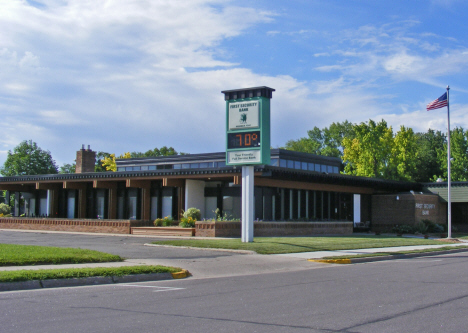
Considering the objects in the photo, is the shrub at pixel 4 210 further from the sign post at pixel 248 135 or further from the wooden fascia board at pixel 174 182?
the sign post at pixel 248 135

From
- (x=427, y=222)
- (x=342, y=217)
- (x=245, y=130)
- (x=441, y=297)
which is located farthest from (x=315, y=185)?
(x=441, y=297)

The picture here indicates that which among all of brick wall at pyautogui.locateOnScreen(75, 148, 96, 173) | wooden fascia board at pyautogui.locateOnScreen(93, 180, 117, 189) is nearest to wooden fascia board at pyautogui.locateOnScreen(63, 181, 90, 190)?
wooden fascia board at pyautogui.locateOnScreen(93, 180, 117, 189)

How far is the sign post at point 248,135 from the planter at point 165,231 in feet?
23.5

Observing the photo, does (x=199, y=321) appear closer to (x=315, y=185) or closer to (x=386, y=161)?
(x=315, y=185)

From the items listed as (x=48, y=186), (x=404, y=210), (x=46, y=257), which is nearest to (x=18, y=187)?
(x=48, y=186)

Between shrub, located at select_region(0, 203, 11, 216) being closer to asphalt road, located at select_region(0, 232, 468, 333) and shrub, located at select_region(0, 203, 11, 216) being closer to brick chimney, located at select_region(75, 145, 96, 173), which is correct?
brick chimney, located at select_region(75, 145, 96, 173)

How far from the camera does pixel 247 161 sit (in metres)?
24.1

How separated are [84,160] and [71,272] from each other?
38052 mm

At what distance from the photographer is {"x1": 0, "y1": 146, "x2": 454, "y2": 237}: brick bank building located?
33.9 meters

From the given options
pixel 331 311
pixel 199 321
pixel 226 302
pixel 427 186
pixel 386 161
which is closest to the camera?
pixel 199 321

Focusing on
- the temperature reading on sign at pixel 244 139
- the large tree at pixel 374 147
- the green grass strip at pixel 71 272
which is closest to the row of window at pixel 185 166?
the temperature reading on sign at pixel 244 139

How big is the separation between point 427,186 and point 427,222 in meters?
6.20

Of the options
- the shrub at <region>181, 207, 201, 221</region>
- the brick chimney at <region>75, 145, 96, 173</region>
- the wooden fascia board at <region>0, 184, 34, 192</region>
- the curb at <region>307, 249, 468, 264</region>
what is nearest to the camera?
the curb at <region>307, 249, 468, 264</region>

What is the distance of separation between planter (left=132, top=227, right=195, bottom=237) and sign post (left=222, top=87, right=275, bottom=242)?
282 inches
